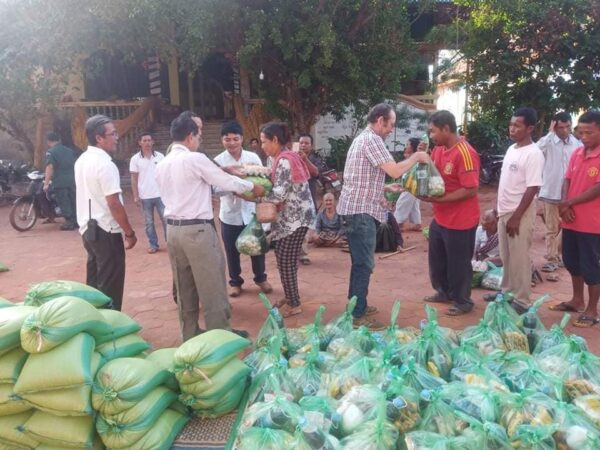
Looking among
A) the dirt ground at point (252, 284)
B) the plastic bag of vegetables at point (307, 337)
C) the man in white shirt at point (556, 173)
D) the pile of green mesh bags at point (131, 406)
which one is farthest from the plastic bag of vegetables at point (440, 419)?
the man in white shirt at point (556, 173)

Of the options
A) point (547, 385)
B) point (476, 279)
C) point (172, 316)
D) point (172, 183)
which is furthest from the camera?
point (476, 279)

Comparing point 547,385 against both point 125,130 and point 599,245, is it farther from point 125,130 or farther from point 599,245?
point 125,130

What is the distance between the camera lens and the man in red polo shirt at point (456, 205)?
3.93 metres

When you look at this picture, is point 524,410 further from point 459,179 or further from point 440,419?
point 459,179

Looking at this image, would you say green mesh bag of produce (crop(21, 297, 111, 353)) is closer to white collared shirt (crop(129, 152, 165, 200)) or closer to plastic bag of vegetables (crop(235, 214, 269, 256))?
plastic bag of vegetables (crop(235, 214, 269, 256))

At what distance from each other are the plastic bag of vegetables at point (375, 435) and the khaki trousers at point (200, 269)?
1617mm

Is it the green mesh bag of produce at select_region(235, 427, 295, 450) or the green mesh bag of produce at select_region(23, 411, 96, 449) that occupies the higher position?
the green mesh bag of produce at select_region(235, 427, 295, 450)

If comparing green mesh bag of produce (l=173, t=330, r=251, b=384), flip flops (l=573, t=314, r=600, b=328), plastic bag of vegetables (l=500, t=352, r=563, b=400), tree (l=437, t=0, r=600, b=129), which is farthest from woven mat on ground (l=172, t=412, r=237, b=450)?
tree (l=437, t=0, r=600, b=129)

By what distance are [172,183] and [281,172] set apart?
94 cm

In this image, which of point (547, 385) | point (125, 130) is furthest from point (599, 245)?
point (125, 130)

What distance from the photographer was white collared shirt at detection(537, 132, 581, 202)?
559cm

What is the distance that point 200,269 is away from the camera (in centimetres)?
335

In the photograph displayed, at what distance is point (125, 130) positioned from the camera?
44.4 ft

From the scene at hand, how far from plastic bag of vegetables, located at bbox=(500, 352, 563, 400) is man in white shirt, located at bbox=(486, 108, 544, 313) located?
1702 mm
